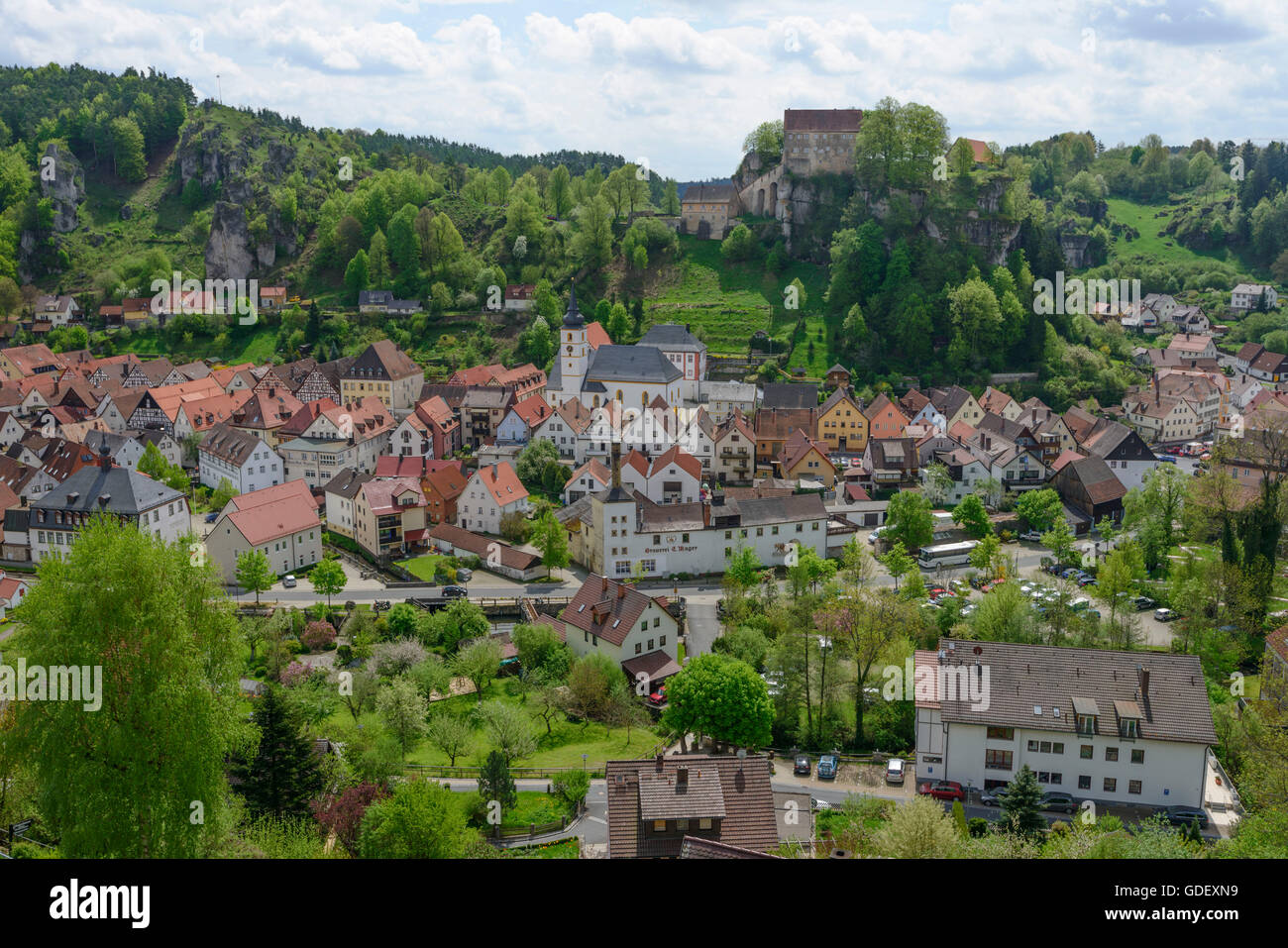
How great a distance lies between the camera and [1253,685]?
35.3m

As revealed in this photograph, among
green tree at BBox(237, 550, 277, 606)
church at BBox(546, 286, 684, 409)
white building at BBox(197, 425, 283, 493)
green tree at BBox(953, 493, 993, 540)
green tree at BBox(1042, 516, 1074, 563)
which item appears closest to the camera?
green tree at BBox(237, 550, 277, 606)

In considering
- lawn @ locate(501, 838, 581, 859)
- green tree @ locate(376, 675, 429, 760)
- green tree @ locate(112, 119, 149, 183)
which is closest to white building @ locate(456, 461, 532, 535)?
green tree @ locate(376, 675, 429, 760)

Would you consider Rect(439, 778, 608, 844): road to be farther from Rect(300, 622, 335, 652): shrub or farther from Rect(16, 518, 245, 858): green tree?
Rect(300, 622, 335, 652): shrub

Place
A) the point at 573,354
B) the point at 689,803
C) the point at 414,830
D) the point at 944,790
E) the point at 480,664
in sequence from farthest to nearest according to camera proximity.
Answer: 1. the point at 573,354
2. the point at 480,664
3. the point at 944,790
4. the point at 689,803
5. the point at 414,830

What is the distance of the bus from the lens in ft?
158

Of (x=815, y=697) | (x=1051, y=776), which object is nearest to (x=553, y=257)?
(x=815, y=697)

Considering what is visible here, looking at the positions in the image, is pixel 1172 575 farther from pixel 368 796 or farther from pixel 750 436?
pixel 368 796

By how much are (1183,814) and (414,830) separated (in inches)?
787

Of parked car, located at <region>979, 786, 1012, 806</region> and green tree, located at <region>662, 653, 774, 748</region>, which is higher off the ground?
green tree, located at <region>662, 653, 774, 748</region>

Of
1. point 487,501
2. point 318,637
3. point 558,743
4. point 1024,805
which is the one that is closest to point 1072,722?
point 1024,805

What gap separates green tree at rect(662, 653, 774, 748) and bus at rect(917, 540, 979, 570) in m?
19.8

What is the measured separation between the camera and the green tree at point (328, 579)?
4300cm

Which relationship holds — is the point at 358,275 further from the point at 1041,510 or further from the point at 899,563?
the point at 899,563

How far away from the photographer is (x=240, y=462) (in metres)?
57.2
